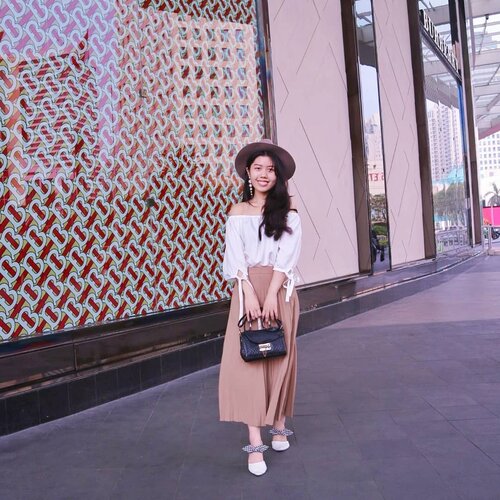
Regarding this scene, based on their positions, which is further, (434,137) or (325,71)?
(434,137)

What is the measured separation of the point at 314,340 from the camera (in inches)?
240

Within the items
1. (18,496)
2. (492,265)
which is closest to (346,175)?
(18,496)

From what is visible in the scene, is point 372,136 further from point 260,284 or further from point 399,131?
point 260,284

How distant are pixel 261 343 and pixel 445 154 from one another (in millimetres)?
12279

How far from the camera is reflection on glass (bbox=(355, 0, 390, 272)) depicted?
8.21 m

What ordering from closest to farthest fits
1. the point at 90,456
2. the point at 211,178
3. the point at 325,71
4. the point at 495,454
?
the point at 495,454 < the point at 90,456 < the point at 211,178 < the point at 325,71

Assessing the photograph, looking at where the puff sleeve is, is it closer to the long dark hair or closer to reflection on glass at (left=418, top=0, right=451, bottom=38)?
the long dark hair

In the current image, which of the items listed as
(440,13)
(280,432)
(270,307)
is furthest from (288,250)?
(440,13)

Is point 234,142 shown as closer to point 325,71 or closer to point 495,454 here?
point 325,71

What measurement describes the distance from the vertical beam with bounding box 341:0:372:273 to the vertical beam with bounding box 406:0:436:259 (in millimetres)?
3563

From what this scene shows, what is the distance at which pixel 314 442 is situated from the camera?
3057 mm

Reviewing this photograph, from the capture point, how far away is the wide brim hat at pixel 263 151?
9.43 feet

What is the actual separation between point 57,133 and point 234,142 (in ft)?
6.72

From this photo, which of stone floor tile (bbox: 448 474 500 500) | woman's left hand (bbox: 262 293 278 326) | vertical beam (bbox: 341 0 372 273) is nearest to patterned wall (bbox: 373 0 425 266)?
vertical beam (bbox: 341 0 372 273)
